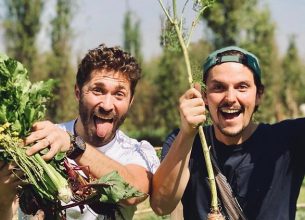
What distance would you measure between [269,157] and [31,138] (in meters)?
1.43

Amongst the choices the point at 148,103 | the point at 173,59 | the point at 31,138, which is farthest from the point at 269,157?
the point at 148,103

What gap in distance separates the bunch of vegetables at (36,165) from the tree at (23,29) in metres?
19.3

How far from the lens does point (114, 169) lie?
114 inches

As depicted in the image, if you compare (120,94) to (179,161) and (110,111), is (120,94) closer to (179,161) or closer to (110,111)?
(110,111)

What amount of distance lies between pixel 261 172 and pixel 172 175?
0.59 m

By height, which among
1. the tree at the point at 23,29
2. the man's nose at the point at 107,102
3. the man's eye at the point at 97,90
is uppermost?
the tree at the point at 23,29

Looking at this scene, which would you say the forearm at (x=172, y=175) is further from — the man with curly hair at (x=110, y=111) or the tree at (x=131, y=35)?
the tree at (x=131, y=35)

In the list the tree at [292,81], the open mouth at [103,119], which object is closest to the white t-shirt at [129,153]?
the open mouth at [103,119]

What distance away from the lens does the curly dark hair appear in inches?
134

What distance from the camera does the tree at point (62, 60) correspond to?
20.9 metres

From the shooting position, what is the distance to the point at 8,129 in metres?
2.49

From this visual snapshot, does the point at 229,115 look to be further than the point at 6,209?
Yes

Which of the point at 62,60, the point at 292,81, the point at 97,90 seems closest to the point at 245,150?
the point at 97,90

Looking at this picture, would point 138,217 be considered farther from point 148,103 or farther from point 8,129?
point 148,103
